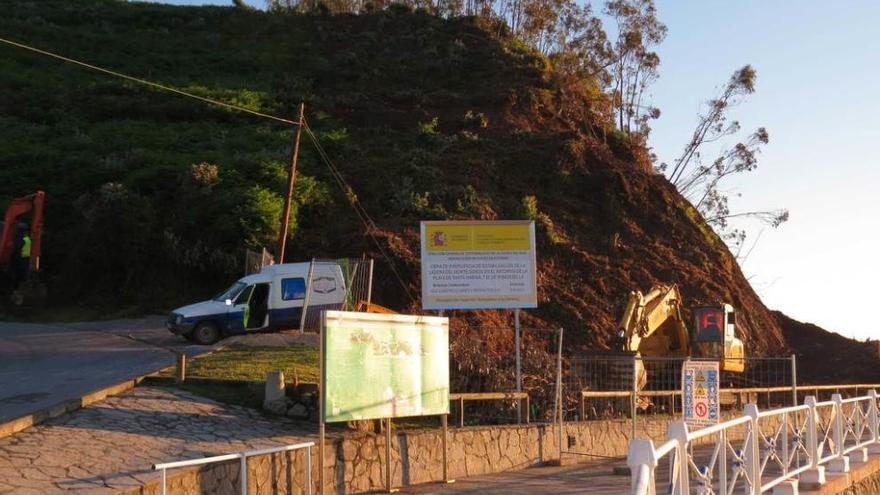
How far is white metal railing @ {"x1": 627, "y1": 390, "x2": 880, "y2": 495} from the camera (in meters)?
7.35

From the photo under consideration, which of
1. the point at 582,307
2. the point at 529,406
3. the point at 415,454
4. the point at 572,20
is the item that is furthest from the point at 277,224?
the point at 572,20

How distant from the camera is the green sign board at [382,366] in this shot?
12172mm

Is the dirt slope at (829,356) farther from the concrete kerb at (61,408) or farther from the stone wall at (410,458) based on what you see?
the concrete kerb at (61,408)

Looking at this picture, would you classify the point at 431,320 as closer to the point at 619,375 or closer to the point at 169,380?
the point at 169,380

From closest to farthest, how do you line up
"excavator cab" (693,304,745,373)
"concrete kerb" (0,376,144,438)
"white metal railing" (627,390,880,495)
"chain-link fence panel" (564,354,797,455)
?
"white metal railing" (627,390,880,495) → "concrete kerb" (0,376,144,438) → "chain-link fence panel" (564,354,797,455) → "excavator cab" (693,304,745,373)

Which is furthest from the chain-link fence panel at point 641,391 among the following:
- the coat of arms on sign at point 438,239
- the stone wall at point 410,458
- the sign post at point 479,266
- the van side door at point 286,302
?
the van side door at point 286,302

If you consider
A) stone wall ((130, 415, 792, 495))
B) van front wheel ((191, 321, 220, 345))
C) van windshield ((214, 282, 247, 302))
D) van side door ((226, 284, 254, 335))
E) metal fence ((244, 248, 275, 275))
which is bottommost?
stone wall ((130, 415, 792, 495))

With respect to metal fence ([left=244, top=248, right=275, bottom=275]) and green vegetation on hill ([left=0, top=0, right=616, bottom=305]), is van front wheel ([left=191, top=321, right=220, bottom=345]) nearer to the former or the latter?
metal fence ([left=244, top=248, right=275, bottom=275])

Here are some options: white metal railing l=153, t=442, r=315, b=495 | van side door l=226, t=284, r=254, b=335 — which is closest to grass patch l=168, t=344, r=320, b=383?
white metal railing l=153, t=442, r=315, b=495

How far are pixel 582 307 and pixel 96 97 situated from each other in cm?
2764

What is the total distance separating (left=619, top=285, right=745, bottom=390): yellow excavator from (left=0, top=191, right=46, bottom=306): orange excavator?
1804cm

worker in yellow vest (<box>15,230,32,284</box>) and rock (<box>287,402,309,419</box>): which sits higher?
worker in yellow vest (<box>15,230,32,284</box>)

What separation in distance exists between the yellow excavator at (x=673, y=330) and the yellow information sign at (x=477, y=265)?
231 inches

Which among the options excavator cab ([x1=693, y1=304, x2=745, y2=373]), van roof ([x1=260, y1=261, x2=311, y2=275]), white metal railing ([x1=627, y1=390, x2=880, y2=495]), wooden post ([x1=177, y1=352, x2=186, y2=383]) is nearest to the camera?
white metal railing ([x1=627, y1=390, x2=880, y2=495])
